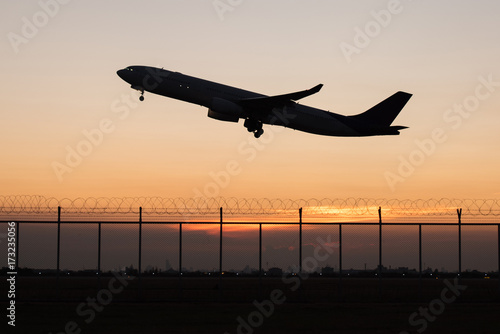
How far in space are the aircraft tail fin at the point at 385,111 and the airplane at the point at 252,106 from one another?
3.3 inches

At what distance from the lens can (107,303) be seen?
973 inches

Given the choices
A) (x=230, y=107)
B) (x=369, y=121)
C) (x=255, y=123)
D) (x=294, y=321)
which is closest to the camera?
(x=294, y=321)

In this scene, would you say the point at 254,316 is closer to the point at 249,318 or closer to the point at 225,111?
the point at 249,318

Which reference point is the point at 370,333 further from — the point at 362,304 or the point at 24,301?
the point at 24,301

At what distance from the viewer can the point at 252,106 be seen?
156 ft

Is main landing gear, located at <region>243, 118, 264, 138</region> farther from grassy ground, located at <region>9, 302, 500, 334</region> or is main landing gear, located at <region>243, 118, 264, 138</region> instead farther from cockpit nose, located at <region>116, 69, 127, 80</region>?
grassy ground, located at <region>9, 302, 500, 334</region>

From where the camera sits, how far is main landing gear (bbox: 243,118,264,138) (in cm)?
4891

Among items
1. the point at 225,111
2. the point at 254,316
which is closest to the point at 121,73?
the point at 225,111

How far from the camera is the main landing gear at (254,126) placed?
4891cm

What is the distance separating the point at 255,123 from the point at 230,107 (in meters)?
3.73

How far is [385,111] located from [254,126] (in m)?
12.5

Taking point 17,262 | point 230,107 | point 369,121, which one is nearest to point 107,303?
point 17,262

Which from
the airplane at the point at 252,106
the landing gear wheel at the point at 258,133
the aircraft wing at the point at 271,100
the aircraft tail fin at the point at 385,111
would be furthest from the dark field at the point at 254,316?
the aircraft tail fin at the point at 385,111

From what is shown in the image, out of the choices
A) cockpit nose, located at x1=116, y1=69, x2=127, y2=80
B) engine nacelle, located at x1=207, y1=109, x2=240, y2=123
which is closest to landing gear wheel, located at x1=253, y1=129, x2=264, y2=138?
engine nacelle, located at x1=207, y1=109, x2=240, y2=123
